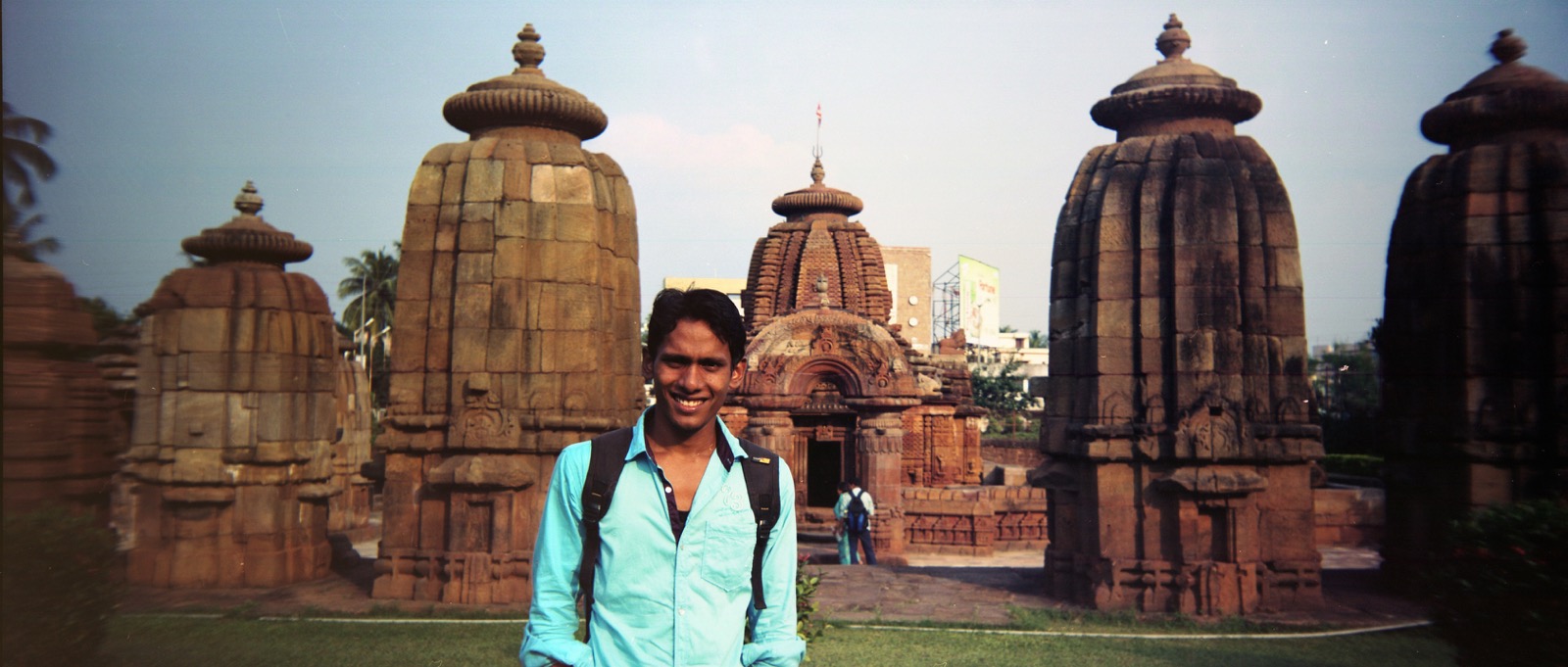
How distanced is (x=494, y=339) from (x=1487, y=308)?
9.64 meters

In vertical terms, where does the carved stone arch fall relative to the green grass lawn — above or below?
above

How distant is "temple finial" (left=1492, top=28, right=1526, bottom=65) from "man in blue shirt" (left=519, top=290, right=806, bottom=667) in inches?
366

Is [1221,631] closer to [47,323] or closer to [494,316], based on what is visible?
[494,316]

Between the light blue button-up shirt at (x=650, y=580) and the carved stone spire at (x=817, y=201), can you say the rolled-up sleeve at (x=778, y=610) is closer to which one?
the light blue button-up shirt at (x=650, y=580)

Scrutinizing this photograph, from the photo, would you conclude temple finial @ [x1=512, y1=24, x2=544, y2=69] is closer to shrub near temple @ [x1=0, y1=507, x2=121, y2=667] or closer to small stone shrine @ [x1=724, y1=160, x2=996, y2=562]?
shrub near temple @ [x1=0, y1=507, x2=121, y2=667]

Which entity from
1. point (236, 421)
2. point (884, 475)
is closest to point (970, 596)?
point (236, 421)

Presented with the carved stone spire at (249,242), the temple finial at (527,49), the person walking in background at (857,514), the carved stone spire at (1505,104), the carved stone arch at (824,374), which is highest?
the temple finial at (527,49)

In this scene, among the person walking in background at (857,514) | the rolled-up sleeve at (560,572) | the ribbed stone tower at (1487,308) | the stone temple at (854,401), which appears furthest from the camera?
the stone temple at (854,401)

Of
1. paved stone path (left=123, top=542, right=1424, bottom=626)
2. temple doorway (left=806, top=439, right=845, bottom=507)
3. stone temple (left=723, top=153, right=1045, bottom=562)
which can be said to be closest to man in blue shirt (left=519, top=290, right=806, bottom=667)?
paved stone path (left=123, top=542, right=1424, bottom=626)

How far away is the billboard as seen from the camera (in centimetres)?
5191

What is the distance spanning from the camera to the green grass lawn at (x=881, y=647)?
6.86 metres

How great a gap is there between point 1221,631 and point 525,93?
27.7ft

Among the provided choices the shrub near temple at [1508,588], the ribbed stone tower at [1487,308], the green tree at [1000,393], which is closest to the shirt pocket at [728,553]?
Answer: the shrub near temple at [1508,588]

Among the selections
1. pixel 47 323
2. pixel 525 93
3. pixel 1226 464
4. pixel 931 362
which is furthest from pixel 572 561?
pixel 931 362
